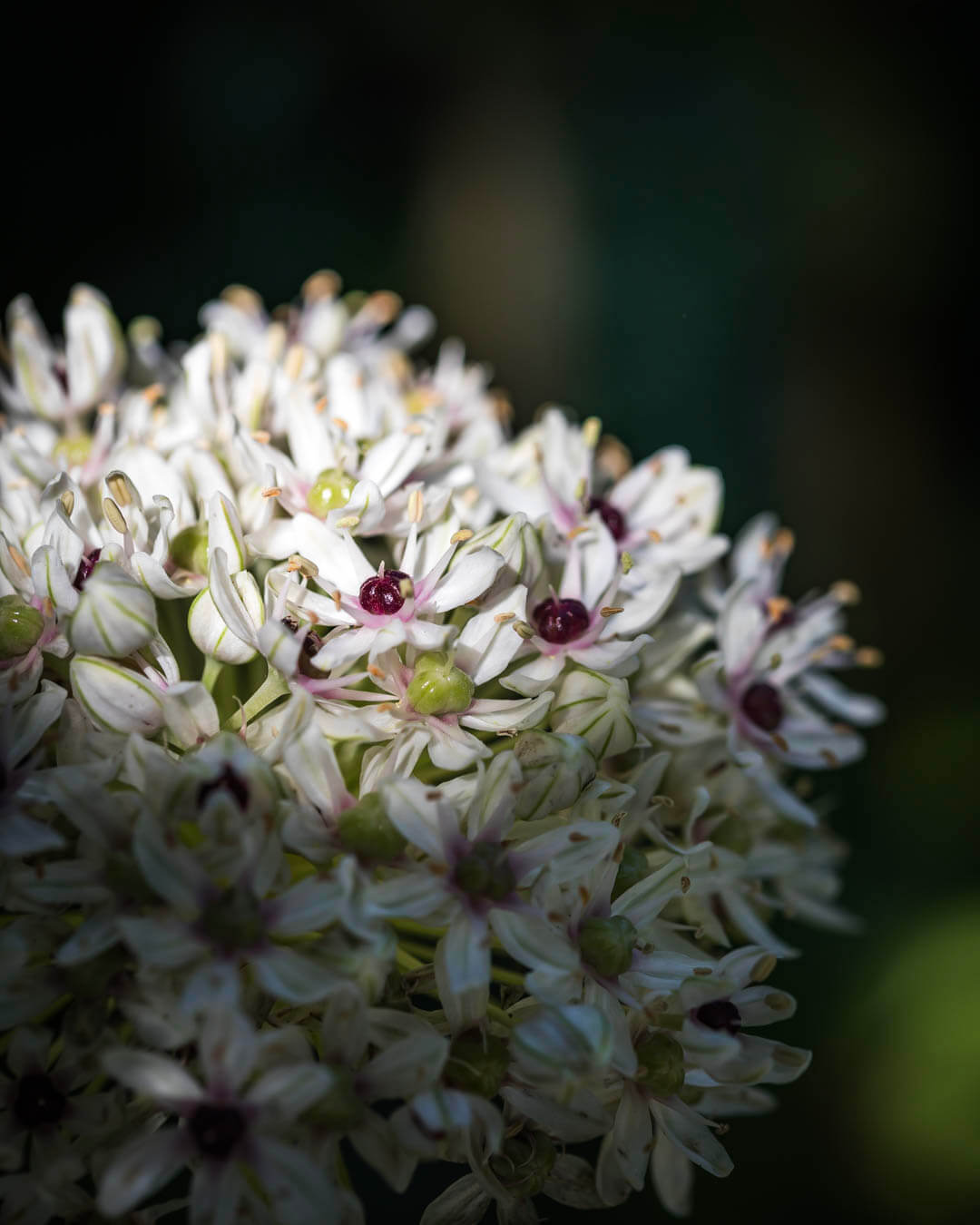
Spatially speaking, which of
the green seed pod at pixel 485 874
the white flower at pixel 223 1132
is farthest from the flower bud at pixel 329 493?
the white flower at pixel 223 1132

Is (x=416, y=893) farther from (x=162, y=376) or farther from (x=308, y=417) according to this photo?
(x=162, y=376)

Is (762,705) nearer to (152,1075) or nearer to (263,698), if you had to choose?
(263,698)

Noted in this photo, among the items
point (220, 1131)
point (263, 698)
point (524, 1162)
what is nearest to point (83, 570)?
point (263, 698)

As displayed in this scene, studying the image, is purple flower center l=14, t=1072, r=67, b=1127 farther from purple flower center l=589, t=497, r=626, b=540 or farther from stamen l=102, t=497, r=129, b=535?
purple flower center l=589, t=497, r=626, b=540

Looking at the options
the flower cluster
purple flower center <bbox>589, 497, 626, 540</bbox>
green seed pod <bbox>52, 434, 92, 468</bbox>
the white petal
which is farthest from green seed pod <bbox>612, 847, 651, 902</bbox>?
green seed pod <bbox>52, 434, 92, 468</bbox>

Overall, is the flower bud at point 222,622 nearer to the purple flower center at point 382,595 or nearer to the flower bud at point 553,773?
the purple flower center at point 382,595

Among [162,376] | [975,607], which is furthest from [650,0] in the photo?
[162,376]
